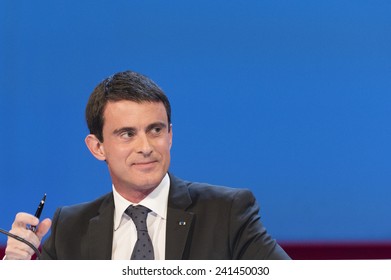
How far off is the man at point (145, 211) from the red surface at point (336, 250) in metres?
0.21

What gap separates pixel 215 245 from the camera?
2.01 metres

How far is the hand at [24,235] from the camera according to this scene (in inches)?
77.6

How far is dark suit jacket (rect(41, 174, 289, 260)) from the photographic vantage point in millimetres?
1993

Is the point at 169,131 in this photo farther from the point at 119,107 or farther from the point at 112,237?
the point at 112,237

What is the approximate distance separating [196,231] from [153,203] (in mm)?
142

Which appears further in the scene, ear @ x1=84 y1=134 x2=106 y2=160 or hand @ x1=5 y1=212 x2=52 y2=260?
ear @ x1=84 y1=134 x2=106 y2=160

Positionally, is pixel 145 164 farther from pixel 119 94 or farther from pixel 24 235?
pixel 24 235

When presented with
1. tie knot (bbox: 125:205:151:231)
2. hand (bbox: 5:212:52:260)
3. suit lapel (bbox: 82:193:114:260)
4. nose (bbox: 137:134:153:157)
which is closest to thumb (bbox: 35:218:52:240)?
hand (bbox: 5:212:52:260)

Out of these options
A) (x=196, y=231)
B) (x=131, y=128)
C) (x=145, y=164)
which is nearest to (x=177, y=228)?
(x=196, y=231)

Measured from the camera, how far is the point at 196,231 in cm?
201

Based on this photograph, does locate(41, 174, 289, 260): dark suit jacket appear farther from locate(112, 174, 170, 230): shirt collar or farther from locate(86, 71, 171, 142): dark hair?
locate(86, 71, 171, 142): dark hair

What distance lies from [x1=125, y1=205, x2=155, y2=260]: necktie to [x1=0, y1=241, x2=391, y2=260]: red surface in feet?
1.45
